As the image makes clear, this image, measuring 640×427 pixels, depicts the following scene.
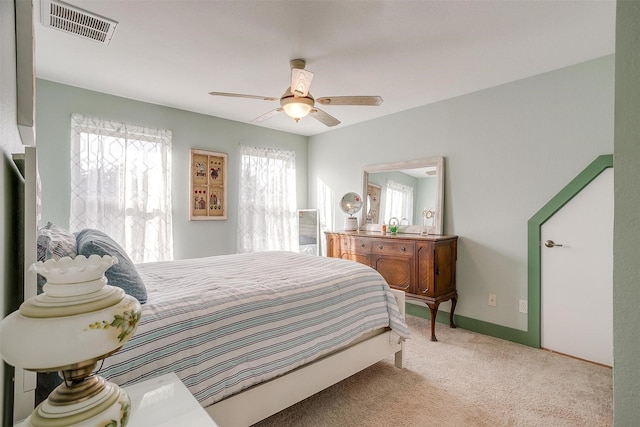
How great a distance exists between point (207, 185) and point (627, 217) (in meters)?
3.90

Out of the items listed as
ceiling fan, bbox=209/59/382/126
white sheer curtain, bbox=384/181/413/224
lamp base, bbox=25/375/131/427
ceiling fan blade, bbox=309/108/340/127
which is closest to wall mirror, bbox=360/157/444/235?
white sheer curtain, bbox=384/181/413/224

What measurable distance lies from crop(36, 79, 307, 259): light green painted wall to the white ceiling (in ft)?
0.58

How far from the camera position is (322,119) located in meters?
2.74

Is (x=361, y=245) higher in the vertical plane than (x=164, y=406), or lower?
higher

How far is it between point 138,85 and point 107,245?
87.1 inches

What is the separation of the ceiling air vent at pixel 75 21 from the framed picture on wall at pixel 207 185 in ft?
5.80

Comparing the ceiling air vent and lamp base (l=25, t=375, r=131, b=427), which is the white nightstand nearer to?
lamp base (l=25, t=375, r=131, b=427)

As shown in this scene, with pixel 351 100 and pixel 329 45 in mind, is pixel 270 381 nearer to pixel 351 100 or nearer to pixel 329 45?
pixel 351 100

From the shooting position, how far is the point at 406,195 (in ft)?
12.2

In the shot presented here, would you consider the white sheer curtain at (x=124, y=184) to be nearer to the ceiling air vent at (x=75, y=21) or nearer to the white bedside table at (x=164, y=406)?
the ceiling air vent at (x=75, y=21)

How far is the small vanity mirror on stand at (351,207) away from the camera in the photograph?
13.4 feet

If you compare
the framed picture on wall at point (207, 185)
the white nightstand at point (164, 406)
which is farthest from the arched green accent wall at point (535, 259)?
the framed picture on wall at point (207, 185)

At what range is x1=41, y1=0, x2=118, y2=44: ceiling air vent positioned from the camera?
1859 millimetres

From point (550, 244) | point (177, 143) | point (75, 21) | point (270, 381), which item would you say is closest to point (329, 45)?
point (75, 21)
